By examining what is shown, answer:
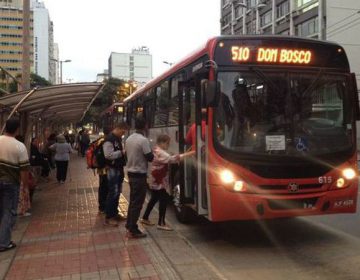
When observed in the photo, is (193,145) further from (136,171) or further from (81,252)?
(81,252)

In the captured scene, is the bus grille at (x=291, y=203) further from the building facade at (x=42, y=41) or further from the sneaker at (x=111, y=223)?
the building facade at (x=42, y=41)

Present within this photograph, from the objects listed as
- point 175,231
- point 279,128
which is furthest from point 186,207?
point 279,128

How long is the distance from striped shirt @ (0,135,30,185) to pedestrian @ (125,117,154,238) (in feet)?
5.23

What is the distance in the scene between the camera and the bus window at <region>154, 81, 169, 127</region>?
10430mm

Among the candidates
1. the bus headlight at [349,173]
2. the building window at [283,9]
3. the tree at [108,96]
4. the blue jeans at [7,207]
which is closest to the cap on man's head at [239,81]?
the bus headlight at [349,173]

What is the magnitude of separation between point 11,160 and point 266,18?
65643 mm

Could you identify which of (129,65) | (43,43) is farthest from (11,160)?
(129,65)

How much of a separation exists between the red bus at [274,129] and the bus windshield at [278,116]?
0.05 feet

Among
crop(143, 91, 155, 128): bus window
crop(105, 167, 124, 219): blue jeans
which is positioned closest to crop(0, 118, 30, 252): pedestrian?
crop(105, 167, 124, 219): blue jeans

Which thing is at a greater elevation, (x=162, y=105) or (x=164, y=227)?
(x=162, y=105)

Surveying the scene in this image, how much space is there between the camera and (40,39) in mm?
104812

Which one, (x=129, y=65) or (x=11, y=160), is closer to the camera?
(x=11, y=160)

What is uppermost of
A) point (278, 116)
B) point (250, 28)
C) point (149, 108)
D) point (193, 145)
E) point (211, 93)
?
point (250, 28)

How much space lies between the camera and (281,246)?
7453 millimetres
